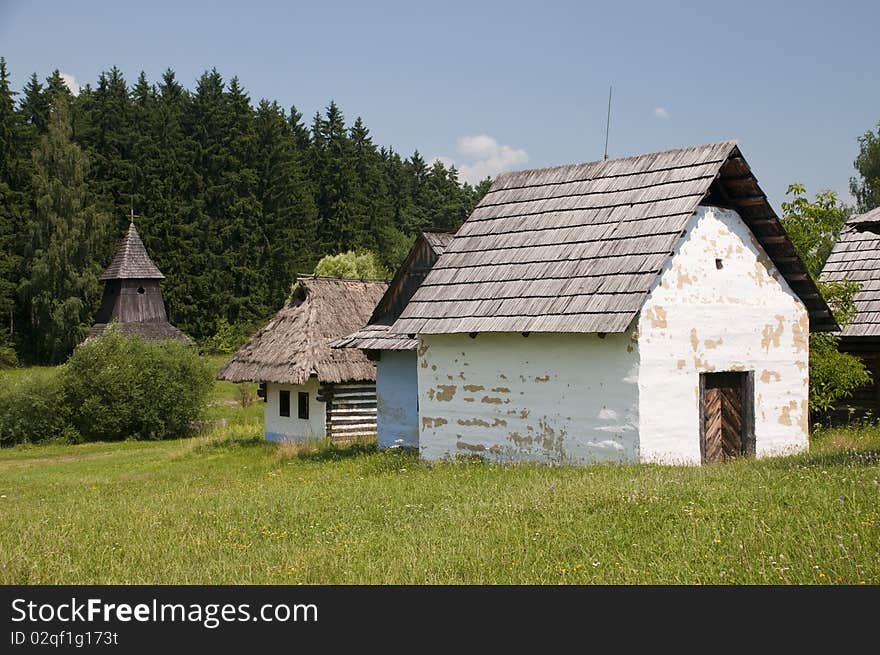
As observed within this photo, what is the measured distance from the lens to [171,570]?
8.01 m

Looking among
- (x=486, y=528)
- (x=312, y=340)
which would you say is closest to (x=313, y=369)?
(x=312, y=340)

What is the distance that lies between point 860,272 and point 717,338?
7.42 m

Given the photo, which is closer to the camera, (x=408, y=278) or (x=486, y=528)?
(x=486, y=528)

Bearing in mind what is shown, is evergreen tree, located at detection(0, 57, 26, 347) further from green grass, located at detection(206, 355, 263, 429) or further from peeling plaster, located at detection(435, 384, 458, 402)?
peeling plaster, located at detection(435, 384, 458, 402)

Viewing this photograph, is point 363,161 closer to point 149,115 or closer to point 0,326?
point 149,115

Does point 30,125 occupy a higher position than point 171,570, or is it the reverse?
point 30,125

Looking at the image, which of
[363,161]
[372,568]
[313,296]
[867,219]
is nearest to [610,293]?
[867,219]

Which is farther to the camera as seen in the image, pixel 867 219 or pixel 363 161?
pixel 363 161

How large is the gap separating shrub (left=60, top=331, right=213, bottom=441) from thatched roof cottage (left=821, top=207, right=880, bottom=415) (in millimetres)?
20609

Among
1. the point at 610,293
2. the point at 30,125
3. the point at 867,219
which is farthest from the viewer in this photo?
the point at 30,125

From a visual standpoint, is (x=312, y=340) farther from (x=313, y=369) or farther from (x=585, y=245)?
(x=585, y=245)

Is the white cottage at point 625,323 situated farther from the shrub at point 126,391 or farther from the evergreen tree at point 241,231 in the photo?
the evergreen tree at point 241,231

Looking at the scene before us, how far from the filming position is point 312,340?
80.8 feet

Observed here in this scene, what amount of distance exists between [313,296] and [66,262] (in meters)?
27.9
